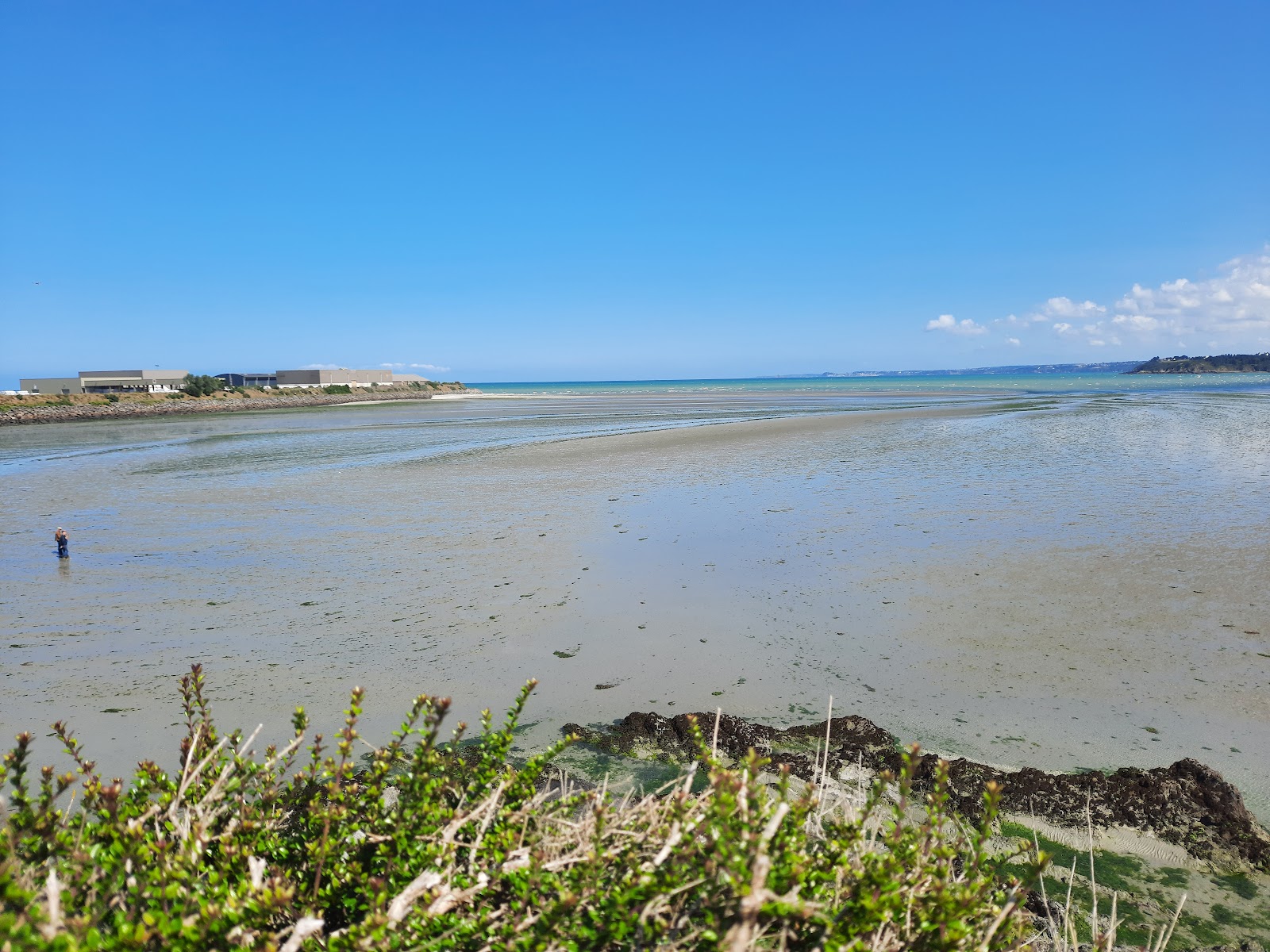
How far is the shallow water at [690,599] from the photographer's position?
18.9 feet

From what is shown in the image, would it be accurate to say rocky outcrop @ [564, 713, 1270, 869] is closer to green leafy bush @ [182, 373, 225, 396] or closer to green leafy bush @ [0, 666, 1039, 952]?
green leafy bush @ [0, 666, 1039, 952]

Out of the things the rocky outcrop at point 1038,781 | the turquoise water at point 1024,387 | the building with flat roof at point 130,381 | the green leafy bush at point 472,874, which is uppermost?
the building with flat roof at point 130,381

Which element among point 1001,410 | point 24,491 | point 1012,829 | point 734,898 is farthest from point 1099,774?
point 1001,410

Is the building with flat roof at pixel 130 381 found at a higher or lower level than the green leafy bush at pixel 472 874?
higher

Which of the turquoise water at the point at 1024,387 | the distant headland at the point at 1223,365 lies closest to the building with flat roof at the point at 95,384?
the turquoise water at the point at 1024,387

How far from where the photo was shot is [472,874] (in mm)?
2156

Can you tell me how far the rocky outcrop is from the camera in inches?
157

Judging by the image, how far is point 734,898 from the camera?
71.1 inches

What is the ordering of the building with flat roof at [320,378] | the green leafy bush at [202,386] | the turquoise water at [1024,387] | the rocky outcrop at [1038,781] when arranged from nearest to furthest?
the rocky outcrop at [1038,781] → the green leafy bush at [202,386] → the turquoise water at [1024,387] → the building with flat roof at [320,378]

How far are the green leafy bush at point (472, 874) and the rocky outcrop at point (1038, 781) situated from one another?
1.63 m

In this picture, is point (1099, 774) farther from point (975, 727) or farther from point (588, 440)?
point (588, 440)

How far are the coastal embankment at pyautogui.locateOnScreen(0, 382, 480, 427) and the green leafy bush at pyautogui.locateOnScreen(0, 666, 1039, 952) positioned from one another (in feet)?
183

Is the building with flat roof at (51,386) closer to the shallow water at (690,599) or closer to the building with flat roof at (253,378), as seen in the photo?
the building with flat roof at (253,378)

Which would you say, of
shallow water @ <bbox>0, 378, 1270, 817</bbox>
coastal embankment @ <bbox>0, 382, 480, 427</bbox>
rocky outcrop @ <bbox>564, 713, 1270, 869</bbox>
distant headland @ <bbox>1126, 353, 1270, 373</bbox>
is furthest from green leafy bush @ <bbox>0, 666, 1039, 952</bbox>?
distant headland @ <bbox>1126, 353, 1270, 373</bbox>
